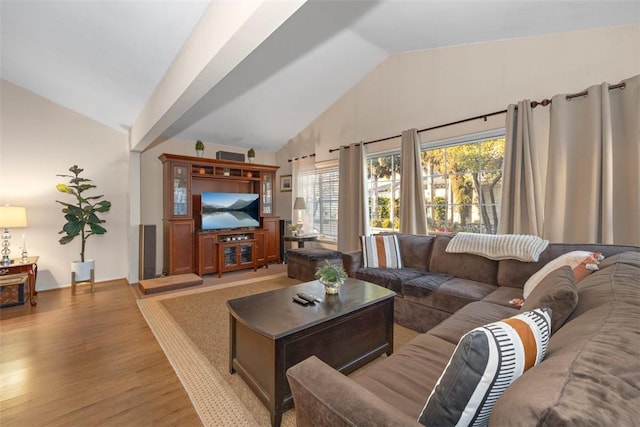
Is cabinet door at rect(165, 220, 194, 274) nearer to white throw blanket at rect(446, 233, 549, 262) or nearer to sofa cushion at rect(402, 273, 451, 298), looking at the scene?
sofa cushion at rect(402, 273, 451, 298)

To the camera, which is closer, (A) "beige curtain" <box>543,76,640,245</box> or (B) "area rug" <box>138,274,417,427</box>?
(B) "area rug" <box>138,274,417,427</box>

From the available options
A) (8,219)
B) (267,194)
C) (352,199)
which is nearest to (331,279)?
(352,199)

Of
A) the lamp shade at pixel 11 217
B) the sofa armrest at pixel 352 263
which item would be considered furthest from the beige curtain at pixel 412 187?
the lamp shade at pixel 11 217

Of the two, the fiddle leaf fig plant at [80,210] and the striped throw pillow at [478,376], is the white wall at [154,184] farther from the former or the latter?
the striped throw pillow at [478,376]

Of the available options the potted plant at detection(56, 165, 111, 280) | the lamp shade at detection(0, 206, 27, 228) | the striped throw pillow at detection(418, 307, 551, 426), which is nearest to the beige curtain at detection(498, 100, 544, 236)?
the striped throw pillow at detection(418, 307, 551, 426)

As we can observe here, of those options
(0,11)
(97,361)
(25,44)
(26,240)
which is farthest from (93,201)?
(97,361)

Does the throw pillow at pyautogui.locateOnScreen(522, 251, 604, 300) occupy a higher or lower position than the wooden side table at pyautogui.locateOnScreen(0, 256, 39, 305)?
higher

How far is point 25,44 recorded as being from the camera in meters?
2.69

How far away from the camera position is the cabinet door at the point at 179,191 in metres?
4.40

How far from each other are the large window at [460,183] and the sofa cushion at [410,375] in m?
2.33

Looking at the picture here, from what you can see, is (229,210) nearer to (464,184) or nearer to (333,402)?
(464,184)

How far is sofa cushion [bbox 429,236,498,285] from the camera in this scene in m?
2.67

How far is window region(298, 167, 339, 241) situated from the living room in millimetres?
324

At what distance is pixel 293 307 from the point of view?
1.89m
